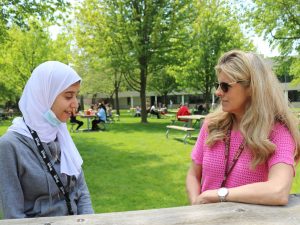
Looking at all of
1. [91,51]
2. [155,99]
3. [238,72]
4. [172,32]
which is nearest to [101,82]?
[91,51]

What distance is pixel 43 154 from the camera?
232cm

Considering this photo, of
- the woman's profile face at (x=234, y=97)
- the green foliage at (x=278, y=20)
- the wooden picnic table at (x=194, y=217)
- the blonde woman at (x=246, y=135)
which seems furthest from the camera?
the green foliage at (x=278, y=20)

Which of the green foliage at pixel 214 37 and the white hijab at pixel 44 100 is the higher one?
the green foliage at pixel 214 37

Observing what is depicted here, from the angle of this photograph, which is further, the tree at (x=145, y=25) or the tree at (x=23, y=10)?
the tree at (x=145, y=25)

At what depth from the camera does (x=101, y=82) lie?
140 ft

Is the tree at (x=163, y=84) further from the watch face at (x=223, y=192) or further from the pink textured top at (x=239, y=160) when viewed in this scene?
the watch face at (x=223, y=192)

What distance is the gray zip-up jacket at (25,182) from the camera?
220 centimetres

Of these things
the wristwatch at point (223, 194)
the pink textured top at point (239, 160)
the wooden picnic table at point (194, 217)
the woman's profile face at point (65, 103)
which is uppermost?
the woman's profile face at point (65, 103)

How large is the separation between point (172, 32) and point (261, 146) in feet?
69.6

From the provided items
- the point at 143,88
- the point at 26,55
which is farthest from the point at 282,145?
the point at 26,55

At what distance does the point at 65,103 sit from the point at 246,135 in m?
1.17

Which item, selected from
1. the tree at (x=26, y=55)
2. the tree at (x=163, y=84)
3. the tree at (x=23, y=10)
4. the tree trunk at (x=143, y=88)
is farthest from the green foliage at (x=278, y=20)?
the tree at (x=163, y=84)

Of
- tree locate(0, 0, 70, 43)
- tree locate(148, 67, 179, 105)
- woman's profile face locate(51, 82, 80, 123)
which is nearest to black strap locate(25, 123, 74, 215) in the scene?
woman's profile face locate(51, 82, 80, 123)

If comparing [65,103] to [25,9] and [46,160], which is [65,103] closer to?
[46,160]
